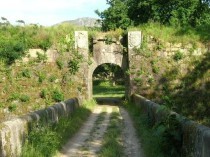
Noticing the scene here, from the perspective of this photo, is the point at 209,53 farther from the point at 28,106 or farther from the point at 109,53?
the point at 28,106

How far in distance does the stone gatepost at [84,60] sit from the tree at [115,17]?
1012 cm

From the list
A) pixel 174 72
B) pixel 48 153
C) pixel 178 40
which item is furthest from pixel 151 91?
pixel 48 153

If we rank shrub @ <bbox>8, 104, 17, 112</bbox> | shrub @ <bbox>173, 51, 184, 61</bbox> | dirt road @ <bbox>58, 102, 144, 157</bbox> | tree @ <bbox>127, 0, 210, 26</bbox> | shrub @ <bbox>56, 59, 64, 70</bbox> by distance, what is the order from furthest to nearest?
tree @ <bbox>127, 0, 210, 26</bbox>, shrub @ <bbox>173, 51, 184, 61</bbox>, shrub @ <bbox>56, 59, 64, 70</bbox>, shrub @ <bbox>8, 104, 17, 112</bbox>, dirt road @ <bbox>58, 102, 144, 157</bbox>

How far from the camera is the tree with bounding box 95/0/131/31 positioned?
1190 inches

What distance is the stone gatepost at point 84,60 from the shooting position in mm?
19766

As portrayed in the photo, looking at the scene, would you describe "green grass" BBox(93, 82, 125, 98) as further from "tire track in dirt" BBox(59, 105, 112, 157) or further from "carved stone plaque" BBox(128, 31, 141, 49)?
"tire track in dirt" BBox(59, 105, 112, 157)

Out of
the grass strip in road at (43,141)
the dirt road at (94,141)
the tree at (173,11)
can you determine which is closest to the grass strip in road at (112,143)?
the dirt road at (94,141)

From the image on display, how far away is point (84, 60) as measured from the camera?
781 inches

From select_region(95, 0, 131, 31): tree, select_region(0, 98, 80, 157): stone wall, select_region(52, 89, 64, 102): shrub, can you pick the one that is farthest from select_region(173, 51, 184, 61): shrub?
select_region(0, 98, 80, 157): stone wall

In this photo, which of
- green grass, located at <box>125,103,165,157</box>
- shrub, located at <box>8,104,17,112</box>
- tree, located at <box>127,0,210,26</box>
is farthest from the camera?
tree, located at <box>127,0,210,26</box>

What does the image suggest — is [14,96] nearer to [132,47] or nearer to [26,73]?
[26,73]

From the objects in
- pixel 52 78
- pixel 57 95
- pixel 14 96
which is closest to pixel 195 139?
pixel 57 95

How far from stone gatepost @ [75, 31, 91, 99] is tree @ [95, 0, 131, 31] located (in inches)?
398

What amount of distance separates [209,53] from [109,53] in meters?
4.93
